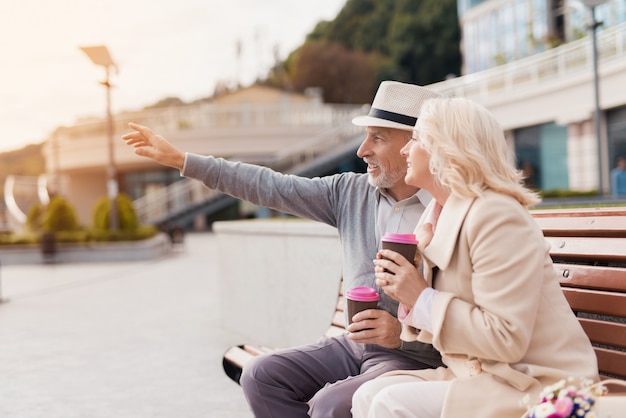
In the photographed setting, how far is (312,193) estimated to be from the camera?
3.18 metres

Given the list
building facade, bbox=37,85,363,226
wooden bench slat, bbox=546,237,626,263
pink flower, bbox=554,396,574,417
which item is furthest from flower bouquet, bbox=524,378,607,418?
building facade, bbox=37,85,363,226

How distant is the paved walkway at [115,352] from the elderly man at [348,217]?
1.62 meters

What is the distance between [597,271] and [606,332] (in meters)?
0.22

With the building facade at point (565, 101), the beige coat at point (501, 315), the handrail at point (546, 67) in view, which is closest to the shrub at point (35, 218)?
the handrail at point (546, 67)

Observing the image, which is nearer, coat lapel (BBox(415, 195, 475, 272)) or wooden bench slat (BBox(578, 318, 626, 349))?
coat lapel (BBox(415, 195, 475, 272))

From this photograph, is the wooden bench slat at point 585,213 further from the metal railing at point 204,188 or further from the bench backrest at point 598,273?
the metal railing at point 204,188

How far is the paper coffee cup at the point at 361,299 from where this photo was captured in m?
2.42

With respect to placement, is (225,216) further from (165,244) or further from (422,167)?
(422,167)

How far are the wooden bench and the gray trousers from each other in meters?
0.68

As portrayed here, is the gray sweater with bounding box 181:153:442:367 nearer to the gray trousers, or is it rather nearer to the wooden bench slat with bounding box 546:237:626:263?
the gray trousers

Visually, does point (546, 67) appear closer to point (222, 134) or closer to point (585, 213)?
point (222, 134)

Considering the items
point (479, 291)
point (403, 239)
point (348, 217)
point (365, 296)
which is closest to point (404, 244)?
point (403, 239)

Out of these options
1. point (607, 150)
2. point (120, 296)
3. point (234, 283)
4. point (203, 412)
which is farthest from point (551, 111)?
point (203, 412)

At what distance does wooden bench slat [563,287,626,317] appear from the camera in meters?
2.23
